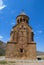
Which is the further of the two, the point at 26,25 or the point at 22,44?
the point at 26,25

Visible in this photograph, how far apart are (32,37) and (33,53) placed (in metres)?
4.24

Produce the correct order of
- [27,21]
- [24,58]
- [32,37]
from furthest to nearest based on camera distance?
1. [27,21]
2. [32,37]
3. [24,58]

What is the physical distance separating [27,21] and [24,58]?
10414 mm

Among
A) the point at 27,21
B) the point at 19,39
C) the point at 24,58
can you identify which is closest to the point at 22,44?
the point at 19,39

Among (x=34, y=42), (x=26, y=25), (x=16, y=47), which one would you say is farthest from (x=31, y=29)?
(x=16, y=47)

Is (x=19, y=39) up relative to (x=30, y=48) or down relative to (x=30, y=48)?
up

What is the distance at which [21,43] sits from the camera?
3058 centimetres

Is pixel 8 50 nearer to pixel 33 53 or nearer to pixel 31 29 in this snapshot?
pixel 33 53

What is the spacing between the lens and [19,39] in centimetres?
3094

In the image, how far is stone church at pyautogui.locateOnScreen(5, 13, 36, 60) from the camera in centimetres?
2928

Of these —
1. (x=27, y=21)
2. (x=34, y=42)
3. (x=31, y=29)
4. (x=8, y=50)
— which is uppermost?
(x=27, y=21)

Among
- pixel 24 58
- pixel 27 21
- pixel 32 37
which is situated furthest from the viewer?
pixel 27 21

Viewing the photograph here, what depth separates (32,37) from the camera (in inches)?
1248

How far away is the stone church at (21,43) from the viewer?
29281 millimetres
